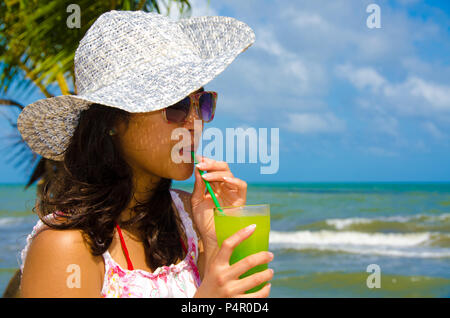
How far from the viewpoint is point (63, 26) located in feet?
14.8

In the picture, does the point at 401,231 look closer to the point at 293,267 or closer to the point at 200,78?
the point at 293,267

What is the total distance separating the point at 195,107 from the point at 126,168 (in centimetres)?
41

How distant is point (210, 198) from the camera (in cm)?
187

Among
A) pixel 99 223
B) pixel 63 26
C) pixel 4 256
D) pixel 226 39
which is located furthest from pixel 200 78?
pixel 4 256

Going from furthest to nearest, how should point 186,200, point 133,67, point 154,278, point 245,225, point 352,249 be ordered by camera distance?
point 352,249
point 186,200
point 154,278
point 133,67
point 245,225

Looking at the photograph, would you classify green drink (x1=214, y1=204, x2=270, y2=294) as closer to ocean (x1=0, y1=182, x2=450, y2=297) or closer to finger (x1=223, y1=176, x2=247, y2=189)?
finger (x1=223, y1=176, x2=247, y2=189)

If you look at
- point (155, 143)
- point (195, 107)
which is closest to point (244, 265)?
point (155, 143)

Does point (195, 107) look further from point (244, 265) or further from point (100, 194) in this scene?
point (244, 265)

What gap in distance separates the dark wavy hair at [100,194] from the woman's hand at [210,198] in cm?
22

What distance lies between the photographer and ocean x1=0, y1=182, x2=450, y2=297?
7.32 m

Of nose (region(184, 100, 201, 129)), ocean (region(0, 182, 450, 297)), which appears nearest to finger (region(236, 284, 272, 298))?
nose (region(184, 100, 201, 129))

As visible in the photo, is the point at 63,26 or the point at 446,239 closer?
the point at 63,26

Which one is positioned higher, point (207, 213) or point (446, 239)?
point (446, 239)
